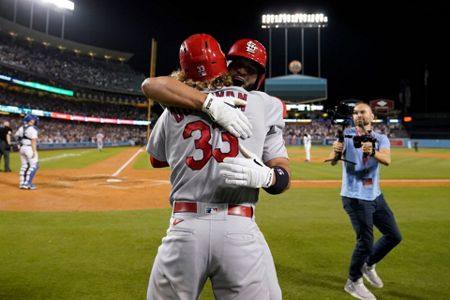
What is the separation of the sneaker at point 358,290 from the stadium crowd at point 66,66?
48.7m

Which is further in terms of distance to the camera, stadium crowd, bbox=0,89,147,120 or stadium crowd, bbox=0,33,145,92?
stadium crowd, bbox=0,33,145,92

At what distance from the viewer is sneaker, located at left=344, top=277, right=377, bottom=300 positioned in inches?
163

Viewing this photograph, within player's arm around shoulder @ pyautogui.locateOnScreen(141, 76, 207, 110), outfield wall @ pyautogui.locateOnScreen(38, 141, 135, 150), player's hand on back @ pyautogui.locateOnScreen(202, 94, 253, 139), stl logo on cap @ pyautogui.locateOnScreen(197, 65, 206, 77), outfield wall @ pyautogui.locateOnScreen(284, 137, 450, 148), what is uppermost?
outfield wall @ pyautogui.locateOnScreen(284, 137, 450, 148)

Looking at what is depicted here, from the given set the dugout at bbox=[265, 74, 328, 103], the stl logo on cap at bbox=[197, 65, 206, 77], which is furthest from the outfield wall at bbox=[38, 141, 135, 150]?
the stl logo on cap at bbox=[197, 65, 206, 77]

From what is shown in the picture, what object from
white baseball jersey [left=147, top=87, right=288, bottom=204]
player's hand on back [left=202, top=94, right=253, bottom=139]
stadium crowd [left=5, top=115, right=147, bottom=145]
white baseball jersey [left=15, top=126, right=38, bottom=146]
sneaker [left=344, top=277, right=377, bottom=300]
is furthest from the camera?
stadium crowd [left=5, top=115, right=147, bottom=145]

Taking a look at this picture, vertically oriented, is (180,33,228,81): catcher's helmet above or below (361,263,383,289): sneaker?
above

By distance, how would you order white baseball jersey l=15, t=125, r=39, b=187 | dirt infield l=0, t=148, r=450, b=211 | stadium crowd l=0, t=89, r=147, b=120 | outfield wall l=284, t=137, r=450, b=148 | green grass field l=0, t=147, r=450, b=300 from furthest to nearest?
outfield wall l=284, t=137, r=450, b=148 → stadium crowd l=0, t=89, r=147, b=120 → white baseball jersey l=15, t=125, r=39, b=187 → dirt infield l=0, t=148, r=450, b=211 → green grass field l=0, t=147, r=450, b=300

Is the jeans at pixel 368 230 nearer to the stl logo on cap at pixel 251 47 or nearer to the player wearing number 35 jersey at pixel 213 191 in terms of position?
the player wearing number 35 jersey at pixel 213 191

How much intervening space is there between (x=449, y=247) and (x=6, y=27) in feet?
189

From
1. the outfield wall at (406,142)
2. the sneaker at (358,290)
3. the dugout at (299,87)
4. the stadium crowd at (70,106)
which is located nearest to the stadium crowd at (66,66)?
the stadium crowd at (70,106)

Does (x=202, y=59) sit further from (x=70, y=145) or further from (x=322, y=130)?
(x=322, y=130)

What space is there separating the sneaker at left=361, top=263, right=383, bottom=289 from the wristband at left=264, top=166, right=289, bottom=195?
324 cm

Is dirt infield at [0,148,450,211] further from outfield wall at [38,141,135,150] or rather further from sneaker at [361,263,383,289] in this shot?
outfield wall at [38,141,135,150]

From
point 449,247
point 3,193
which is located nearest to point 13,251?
point 3,193
